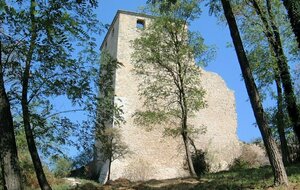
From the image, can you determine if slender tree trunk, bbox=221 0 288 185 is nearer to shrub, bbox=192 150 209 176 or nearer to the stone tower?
shrub, bbox=192 150 209 176

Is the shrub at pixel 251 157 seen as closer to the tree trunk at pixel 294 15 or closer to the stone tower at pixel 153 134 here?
the stone tower at pixel 153 134

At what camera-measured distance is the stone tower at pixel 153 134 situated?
85.4 feet

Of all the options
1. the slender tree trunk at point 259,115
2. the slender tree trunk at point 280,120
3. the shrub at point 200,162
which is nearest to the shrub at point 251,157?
the shrub at point 200,162

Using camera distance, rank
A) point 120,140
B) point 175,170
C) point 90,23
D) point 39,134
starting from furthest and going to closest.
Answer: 1. point 175,170
2. point 120,140
3. point 39,134
4. point 90,23

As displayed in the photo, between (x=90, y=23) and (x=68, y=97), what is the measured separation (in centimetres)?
167

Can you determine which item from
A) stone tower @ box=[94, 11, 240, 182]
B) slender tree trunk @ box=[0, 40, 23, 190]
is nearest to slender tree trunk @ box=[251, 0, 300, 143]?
slender tree trunk @ box=[0, 40, 23, 190]

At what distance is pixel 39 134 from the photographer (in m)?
10.0

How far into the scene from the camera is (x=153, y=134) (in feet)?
91.5

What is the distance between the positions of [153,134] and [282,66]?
49.4 ft

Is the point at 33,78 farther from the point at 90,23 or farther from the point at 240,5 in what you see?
the point at 240,5

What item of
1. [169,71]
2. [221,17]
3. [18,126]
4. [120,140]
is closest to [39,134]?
[18,126]

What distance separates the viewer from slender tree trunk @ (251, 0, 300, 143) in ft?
44.2

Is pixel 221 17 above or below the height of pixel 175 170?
above

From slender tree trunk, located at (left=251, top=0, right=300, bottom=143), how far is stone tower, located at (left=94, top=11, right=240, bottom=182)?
35.9ft
